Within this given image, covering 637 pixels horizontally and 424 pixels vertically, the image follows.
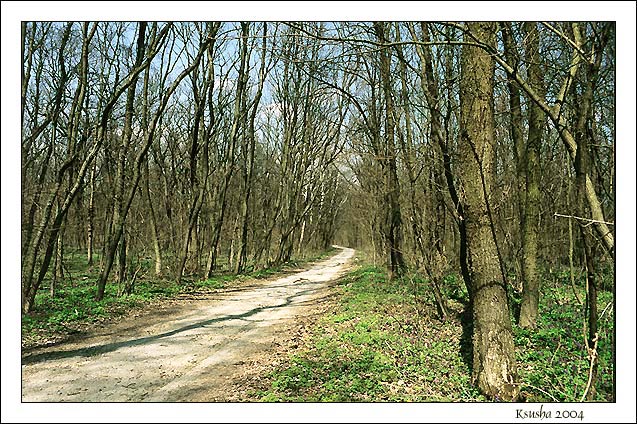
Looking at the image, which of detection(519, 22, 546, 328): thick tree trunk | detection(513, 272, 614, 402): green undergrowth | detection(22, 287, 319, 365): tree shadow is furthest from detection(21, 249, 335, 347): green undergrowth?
detection(519, 22, 546, 328): thick tree trunk

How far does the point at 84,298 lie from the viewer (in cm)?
904

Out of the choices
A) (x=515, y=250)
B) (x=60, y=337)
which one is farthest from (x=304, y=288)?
(x=60, y=337)

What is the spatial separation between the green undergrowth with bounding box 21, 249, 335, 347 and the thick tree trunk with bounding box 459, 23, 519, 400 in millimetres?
5073

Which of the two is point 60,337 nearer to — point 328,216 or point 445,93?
point 445,93

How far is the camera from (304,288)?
14039mm

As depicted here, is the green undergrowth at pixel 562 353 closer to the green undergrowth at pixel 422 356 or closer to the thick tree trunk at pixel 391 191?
the green undergrowth at pixel 422 356

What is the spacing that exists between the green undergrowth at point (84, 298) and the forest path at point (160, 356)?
0.42 m

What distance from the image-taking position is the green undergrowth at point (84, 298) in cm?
650

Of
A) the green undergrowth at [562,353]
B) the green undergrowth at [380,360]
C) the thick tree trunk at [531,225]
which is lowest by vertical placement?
the green undergrowth at [380,360]

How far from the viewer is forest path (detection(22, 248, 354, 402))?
458 cm

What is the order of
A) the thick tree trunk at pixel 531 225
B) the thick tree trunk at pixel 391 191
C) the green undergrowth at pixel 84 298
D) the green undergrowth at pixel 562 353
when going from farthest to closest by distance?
1. the thick tree trunk at pixel 391 191
2. the thick tree trunk at pixel 531 225
3. the green undergrowth at pixel 84 298
4. the green undergrowth at pixel 562 353

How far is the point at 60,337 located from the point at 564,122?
668 centimetres

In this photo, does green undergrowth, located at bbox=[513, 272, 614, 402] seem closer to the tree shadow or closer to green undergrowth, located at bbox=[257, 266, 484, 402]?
green undergrowth, located at bbox=[257, 266, 484, 402]

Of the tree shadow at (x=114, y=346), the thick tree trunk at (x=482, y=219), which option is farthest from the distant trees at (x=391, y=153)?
the tree shadow at (x=114, y=346)
